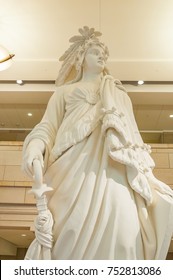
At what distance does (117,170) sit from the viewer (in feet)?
6.56

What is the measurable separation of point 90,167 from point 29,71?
20.2ft

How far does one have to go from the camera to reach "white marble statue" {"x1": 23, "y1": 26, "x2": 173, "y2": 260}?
5.80 ft

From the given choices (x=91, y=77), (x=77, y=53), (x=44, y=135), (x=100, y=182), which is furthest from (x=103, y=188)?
(x=77, y=53)

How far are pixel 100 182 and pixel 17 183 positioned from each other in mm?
4906

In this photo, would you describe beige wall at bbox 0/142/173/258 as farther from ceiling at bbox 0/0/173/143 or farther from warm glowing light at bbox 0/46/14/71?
warm glowing light at bbox 0/46/14/71

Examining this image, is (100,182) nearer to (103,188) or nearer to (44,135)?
(103,188)

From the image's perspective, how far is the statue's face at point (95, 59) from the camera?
265 centimetres

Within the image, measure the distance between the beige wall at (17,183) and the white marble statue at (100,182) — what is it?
429 centimetres

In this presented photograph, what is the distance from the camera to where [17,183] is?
258 inches

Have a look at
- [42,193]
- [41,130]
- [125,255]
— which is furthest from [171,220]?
[41,130]

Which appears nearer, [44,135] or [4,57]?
[44,135]

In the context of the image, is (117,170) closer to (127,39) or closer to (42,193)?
(42,193)

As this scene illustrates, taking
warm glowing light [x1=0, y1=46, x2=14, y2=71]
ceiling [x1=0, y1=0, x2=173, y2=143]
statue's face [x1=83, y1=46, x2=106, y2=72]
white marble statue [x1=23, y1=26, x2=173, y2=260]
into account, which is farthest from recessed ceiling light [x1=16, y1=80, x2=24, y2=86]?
white marble statue [x1=23, y1=26, x2=173, y2=260]

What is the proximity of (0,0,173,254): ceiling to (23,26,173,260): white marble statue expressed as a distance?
432 centimetres
